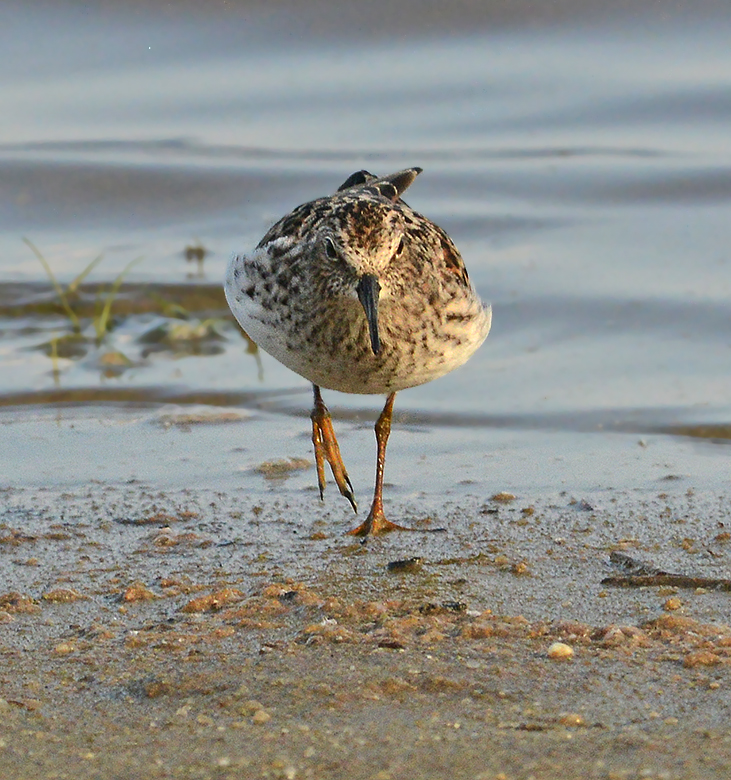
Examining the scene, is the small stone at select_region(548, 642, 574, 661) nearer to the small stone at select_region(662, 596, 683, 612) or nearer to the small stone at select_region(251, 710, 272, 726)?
the small stone at select_region(662, 596, 683, 612)

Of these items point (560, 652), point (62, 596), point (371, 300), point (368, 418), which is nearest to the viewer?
point (560, 652)

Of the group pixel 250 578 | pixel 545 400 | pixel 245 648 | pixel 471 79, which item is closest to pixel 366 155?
pixel 471 79

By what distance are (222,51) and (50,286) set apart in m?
4.48

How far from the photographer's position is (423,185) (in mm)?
10133

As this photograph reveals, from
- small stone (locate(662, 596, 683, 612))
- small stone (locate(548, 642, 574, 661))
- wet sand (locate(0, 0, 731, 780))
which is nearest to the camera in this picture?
wet sand (locate(0, 0, 731, 780))

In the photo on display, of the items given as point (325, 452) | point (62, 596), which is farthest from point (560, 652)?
point (325, 452)

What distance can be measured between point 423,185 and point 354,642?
6.99 m

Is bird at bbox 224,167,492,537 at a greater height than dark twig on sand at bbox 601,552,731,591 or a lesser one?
greater

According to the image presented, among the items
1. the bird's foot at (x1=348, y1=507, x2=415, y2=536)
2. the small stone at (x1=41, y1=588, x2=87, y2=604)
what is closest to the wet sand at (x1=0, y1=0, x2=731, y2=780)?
the small stone at (x1=41, y1=588, x2=87, y2=604)

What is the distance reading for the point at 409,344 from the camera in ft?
15.7

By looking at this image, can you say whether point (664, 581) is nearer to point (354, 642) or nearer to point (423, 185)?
point (354, 642)

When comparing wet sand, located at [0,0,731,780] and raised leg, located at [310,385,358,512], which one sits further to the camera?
raised leg, located at [310,385,358,512]

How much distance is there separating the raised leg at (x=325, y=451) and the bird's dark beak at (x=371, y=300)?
995mm

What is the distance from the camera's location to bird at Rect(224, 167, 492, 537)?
177 inches
